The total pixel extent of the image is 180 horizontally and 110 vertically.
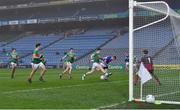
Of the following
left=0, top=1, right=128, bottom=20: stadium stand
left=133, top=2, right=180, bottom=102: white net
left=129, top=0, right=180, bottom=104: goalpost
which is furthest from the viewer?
left=0, top=1, right=128, bottom=20: stadium stand

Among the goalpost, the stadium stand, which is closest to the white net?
the goalpost

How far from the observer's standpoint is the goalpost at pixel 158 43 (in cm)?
1371

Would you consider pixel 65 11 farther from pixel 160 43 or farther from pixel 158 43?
pixel 160 43

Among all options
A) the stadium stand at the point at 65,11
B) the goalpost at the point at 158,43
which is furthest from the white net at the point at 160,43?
the stadium stand at the point at 65,11

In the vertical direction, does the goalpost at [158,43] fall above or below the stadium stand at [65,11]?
below

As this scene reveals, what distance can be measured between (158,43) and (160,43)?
237mm

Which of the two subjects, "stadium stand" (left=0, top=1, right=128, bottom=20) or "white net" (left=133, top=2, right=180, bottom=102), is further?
"stadium stand" (left=0, top=1, right=128, bottom=20)

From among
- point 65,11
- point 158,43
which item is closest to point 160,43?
point 158,43

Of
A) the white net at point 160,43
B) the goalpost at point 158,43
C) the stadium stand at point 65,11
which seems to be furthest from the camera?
the stadium stand at point 65,11

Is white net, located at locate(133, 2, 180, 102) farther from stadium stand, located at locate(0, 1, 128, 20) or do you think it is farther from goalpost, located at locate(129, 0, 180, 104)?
stadium stand, located at locate(0, 1, 128, 20)

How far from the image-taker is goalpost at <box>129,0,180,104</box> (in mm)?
13711

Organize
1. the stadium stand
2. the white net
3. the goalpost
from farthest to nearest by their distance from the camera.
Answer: the stadium stand, the white net, the goalpost

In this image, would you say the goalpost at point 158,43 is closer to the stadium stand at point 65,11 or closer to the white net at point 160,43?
the white net at point 160,43

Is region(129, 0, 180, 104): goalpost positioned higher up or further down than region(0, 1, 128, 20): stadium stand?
further down
